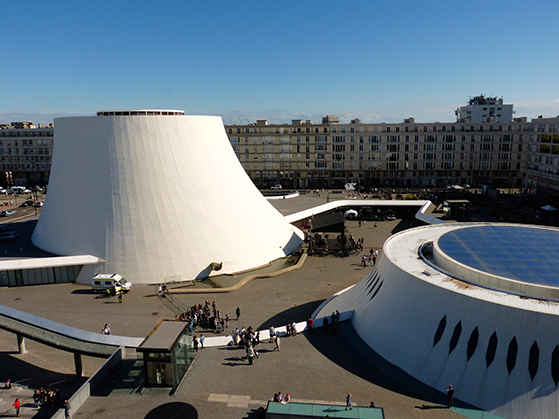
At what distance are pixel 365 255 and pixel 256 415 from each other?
1195 inches

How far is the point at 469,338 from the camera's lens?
18359mm

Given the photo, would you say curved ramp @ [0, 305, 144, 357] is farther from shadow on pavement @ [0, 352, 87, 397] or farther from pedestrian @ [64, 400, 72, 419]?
pedestrian @ [64, 400, 72, 419]

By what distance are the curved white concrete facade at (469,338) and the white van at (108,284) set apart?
20581 mm

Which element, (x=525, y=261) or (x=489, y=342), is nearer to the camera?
(x=489, y=342)

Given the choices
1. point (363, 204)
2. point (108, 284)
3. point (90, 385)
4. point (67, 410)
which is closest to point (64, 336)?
point (90, 385)

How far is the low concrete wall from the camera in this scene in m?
17.7

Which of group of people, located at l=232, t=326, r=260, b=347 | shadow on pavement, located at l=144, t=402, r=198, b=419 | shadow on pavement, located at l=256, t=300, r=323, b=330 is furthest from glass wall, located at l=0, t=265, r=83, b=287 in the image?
shadow on pavement, located at l=144, t=402, r=198, b=419

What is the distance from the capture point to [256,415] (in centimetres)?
1734

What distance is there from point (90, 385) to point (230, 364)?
21.7 feet

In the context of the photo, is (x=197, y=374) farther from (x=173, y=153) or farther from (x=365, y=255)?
(x=365, y=255)

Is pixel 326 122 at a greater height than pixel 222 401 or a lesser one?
greater

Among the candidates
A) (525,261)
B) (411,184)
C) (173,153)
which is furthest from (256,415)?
(411,184)

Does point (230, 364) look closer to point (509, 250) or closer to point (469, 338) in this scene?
point (469, 338)

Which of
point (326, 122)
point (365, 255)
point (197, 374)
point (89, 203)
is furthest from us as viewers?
point (326, 122)
